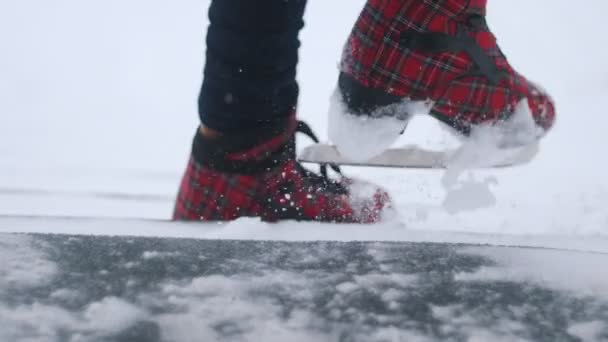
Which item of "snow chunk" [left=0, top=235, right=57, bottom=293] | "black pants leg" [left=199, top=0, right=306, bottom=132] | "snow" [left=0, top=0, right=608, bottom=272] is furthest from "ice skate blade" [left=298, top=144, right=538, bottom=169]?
"snow chunk" [left=0, top=235, right=57, bottom=293]

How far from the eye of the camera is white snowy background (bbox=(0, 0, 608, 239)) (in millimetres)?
1146

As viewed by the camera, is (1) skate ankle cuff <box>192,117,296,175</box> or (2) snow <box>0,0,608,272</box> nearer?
(1) skate ankle cuff <box>192,117,296,175</box>

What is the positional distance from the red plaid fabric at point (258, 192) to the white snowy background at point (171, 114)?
0.06 m

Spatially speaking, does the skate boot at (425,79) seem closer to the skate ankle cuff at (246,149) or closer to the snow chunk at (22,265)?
the skate ankle cuff at (246,149)

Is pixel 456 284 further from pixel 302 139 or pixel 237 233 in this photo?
pixel 302 139

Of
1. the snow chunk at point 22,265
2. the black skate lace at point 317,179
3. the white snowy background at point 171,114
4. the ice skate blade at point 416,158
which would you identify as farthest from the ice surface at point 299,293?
the ice skate blade at point 416,158

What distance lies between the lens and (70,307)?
49 cm

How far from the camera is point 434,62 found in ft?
2.74

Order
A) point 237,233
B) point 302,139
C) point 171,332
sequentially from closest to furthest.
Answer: point 171,332 → point 237,233 → point 302,139

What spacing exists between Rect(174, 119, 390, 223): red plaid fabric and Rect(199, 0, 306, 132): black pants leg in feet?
0.16

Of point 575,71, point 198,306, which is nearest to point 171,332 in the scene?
point 198,306

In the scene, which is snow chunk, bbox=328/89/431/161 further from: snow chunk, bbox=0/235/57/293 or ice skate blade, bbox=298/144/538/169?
snow chunk, bbox=0/235/57/293

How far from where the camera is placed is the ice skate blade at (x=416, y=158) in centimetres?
98

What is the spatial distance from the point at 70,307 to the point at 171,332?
0.31 ft
